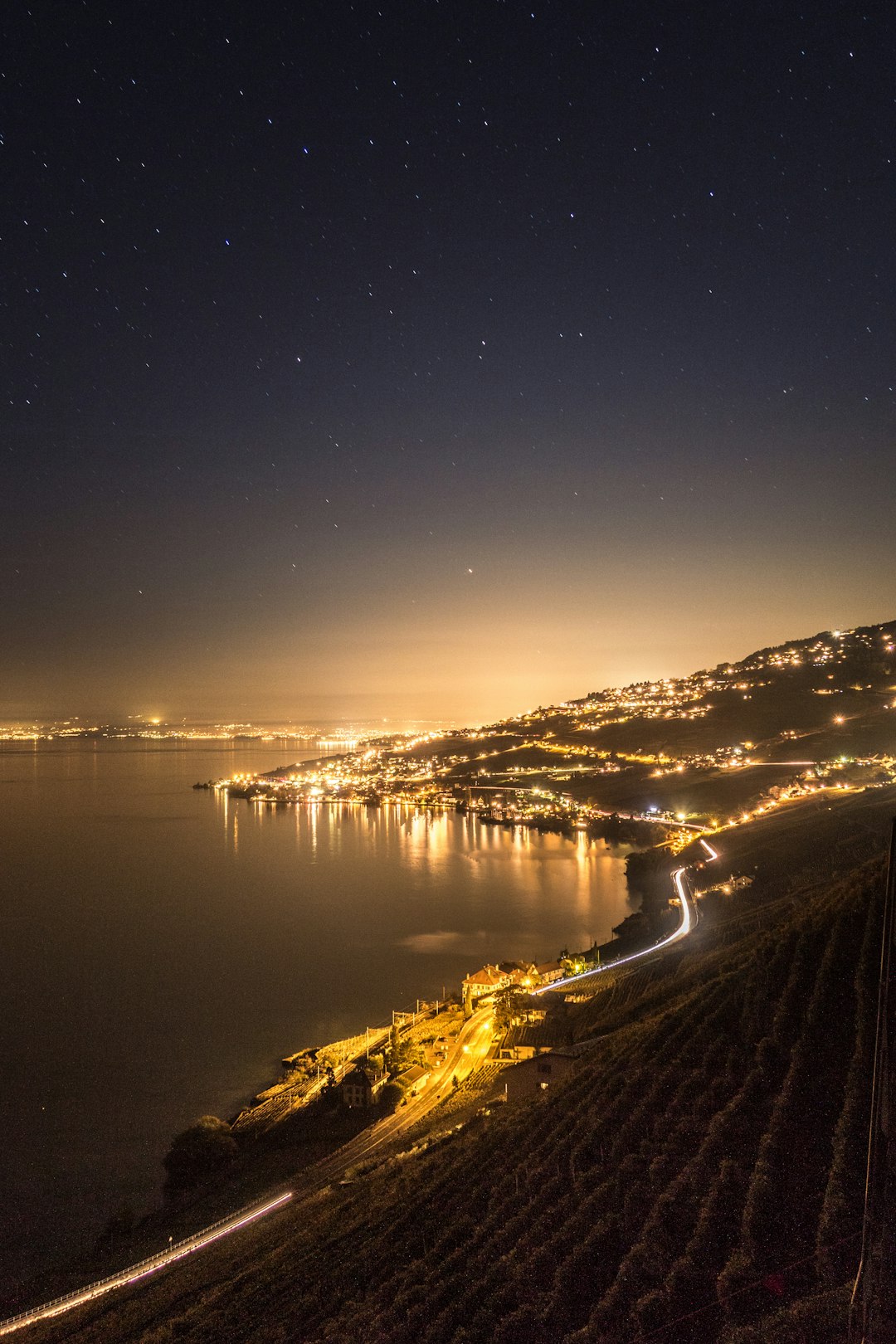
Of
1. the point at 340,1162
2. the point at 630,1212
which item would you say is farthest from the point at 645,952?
the point at 630,1212

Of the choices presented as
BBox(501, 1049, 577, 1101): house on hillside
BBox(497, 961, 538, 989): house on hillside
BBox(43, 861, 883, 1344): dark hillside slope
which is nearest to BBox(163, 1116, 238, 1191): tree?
BBox(43, 861, 883, 1344): dark hillside slope

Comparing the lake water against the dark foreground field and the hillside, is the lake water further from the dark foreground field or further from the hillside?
the hillside

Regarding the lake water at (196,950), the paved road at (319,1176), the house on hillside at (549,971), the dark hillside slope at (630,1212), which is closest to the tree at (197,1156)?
the lake water at (196,950)

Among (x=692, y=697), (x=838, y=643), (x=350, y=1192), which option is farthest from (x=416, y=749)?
(x=350, y=1192)

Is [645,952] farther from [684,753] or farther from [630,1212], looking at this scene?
[684,753]

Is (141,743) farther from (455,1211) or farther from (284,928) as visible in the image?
(455,1211)
